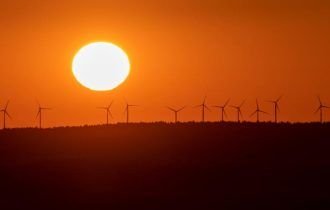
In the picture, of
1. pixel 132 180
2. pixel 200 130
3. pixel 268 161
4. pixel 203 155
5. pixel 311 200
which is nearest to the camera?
pixel 311 200

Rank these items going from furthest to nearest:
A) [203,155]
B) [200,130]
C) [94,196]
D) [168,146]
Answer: [200,130] < [168,146] < [203,155] < [94,196]

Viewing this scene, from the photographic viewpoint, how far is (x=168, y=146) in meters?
128

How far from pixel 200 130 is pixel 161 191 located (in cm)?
5410

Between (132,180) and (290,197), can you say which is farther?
(132,180)

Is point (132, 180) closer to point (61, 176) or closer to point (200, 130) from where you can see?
point (61, 176)

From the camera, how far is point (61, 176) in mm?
97812

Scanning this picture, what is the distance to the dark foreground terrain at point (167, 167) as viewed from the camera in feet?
267

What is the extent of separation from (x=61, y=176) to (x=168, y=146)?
31.8 meters

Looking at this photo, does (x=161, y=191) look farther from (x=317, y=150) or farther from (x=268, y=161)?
(x=317, y=150)

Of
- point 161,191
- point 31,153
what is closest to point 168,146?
point 31,153

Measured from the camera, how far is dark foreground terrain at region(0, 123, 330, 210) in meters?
81.3

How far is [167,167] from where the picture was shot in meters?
102

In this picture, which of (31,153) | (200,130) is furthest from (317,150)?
(31,153)

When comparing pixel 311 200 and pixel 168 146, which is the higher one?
pixel 168 146
